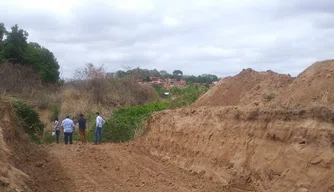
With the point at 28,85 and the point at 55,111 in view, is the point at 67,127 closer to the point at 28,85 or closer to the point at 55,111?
the point at 55,111

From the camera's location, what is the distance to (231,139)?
14.1 metres

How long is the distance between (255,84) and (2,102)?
9852 millimetres

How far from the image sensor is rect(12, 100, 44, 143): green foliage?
22.3 meters

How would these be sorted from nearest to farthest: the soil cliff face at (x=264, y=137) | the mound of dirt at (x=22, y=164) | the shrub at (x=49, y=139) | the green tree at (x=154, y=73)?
the mound of dirt at (x=22, y=164) → the soil cliff face at (x=264, y=137) → the shrub at (x=49, y=139) → the green tree at (x=154, y=73)

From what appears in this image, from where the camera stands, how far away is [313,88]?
14156 mm

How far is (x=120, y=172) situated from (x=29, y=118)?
39.8ft

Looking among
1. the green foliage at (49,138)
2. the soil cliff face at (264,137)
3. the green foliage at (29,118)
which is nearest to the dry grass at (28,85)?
the green foliage at (49,138)

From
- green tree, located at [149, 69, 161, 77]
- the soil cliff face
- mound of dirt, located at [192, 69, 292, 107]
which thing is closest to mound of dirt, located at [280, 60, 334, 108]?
the soil cliff face

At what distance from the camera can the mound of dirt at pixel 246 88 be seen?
17.9 m

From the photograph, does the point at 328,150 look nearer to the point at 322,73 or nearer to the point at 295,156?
the point at 295,156

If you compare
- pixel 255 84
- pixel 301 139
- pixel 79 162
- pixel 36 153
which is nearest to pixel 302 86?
pixel 301 139

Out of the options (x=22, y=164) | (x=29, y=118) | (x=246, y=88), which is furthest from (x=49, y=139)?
(x=22, y=164)

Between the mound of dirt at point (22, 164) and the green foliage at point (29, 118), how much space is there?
401 cm

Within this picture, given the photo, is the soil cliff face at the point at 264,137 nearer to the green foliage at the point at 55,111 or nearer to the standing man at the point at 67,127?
the standing man at the point at 67,127
